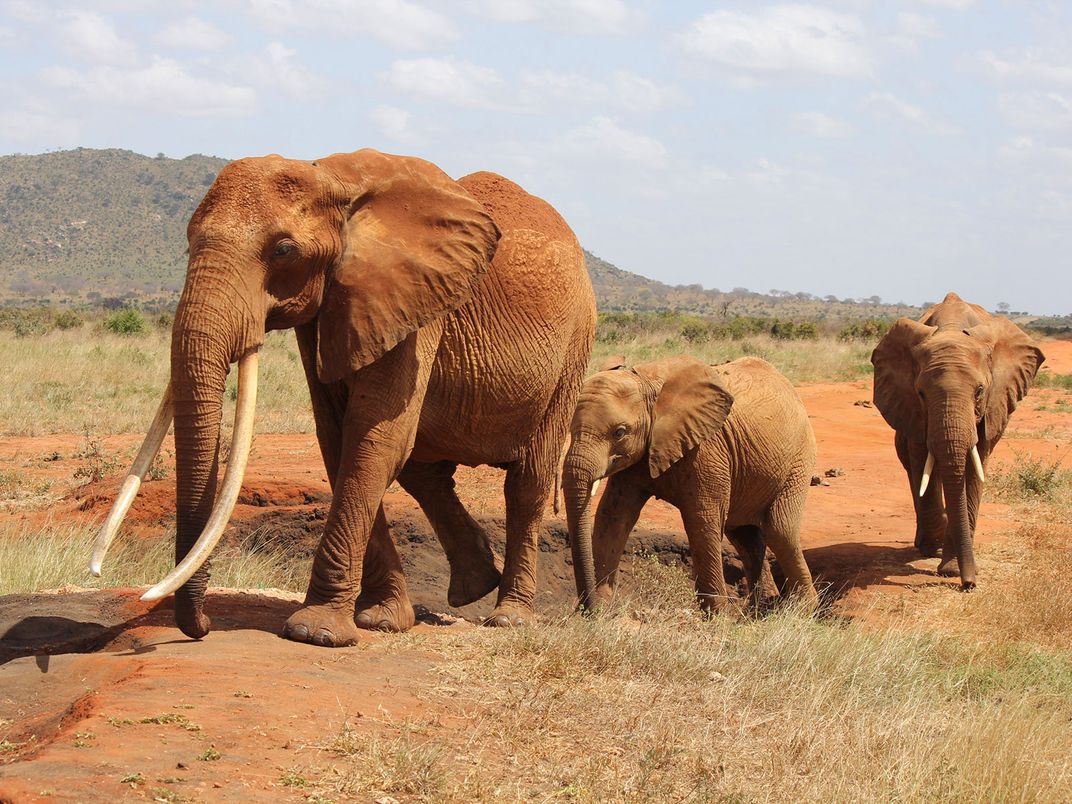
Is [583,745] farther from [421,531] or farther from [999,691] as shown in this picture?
[421,531]

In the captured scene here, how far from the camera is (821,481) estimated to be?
52.9 ft

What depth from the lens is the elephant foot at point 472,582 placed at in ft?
27.5

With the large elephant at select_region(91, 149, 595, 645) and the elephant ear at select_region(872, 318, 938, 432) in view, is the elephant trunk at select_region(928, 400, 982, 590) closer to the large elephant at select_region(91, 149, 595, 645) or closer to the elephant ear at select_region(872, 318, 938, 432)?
the elephant ear at select_region(872, 318, 938, 432)

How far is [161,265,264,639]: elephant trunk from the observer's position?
5.47m

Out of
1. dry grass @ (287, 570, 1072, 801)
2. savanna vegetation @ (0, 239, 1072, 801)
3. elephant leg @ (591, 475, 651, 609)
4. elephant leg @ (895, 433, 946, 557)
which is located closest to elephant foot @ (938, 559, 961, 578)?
savanna vegetation @ (0, 239, 1072, 801)

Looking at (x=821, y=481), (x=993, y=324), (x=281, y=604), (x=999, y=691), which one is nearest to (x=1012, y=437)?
(x=821, y=481)

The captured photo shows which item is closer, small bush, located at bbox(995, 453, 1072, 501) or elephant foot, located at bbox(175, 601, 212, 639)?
elephant foot, located at bbox(175, 601, 212, 639)

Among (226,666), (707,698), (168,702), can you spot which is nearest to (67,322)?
(226,666)

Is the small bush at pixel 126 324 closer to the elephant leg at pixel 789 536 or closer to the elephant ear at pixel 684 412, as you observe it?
the elephant leg at pixel 789 536

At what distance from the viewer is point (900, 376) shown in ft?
41.7

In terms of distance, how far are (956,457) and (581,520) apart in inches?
173

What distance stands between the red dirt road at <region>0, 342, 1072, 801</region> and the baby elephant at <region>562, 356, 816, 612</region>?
111 cm

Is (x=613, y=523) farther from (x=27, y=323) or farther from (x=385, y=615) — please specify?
(x=27, y=323)

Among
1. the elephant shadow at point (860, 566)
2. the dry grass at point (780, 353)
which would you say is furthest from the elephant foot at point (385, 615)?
the dry grass at point (780, 353)
